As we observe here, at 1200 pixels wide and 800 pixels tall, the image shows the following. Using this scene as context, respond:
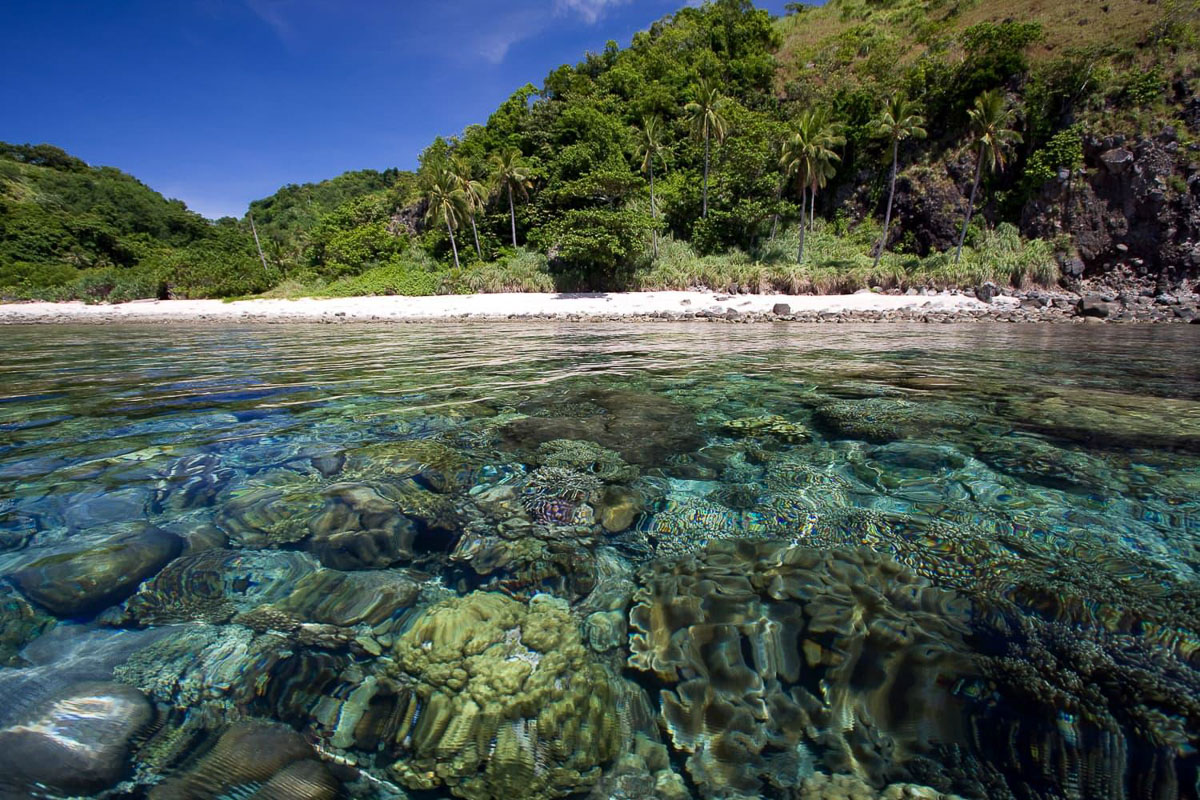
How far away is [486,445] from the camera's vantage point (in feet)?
11.9

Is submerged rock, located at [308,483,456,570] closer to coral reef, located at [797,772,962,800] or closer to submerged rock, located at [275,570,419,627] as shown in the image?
submerged rock, located at [275,570,419,627]

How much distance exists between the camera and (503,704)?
1.50 m

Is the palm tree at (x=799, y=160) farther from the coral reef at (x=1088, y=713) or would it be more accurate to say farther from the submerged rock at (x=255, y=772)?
the submerged rock at (x=255, y=772)

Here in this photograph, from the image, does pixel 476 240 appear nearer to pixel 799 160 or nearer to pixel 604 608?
pixel 799 160

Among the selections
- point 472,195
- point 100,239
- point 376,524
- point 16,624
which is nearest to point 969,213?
point 472,195

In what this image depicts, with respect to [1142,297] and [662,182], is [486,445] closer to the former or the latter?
[1142,297]

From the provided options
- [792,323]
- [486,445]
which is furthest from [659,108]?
[486,445]

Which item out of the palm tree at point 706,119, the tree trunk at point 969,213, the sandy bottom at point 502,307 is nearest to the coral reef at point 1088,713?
the sandy bottom at point 502,307

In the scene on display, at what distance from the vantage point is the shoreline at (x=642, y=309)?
663 inches

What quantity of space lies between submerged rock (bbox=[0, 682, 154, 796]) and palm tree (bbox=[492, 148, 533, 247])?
32.5 metres

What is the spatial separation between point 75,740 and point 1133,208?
34.1 meters

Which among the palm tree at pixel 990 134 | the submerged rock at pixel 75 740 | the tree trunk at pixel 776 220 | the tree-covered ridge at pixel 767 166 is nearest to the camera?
the submerged rock at pixel 75 740

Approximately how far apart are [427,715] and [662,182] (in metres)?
35.4

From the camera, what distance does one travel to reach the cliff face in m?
20.5
